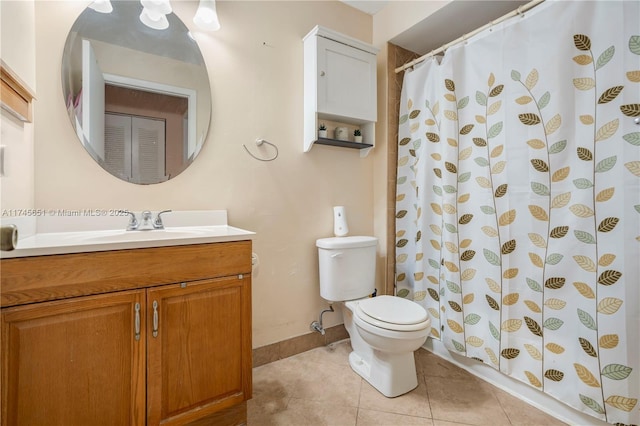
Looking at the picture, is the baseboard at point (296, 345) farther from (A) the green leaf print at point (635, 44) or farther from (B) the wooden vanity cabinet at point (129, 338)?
(A) the green leaf print at point (635, 44)

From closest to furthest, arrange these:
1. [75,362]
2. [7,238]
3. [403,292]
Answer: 1. [7,238]
2. [75,362]
3. [403,292]

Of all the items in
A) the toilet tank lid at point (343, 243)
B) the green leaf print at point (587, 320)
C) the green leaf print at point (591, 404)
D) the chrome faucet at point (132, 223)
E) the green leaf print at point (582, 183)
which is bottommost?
the green leaf print at point (591, 404)

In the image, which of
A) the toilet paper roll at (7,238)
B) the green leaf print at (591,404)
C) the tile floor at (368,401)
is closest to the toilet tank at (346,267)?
→ the tile floor at (368,401)

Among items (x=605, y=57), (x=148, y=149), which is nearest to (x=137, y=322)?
(x=148, y=149)

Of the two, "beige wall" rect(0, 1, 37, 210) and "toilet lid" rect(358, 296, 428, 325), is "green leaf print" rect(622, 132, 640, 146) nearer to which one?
"toilet lid" rect(358, 296, 428, 325)

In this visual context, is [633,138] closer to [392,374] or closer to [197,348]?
[392,374]

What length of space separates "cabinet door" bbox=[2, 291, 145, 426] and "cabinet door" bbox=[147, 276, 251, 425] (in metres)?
0.05

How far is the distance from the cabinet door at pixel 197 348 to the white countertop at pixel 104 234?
18 centimetres

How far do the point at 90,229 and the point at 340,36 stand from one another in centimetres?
178

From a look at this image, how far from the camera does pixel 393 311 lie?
5.01 feet

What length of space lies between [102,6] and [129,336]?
149cm

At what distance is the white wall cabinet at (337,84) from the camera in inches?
70.1

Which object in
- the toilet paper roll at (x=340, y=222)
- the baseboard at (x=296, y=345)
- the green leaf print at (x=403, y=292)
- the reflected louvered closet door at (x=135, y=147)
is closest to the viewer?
the reflected louvered closet door at (x=135, y=147)

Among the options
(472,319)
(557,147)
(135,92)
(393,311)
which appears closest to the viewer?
(557,147)
